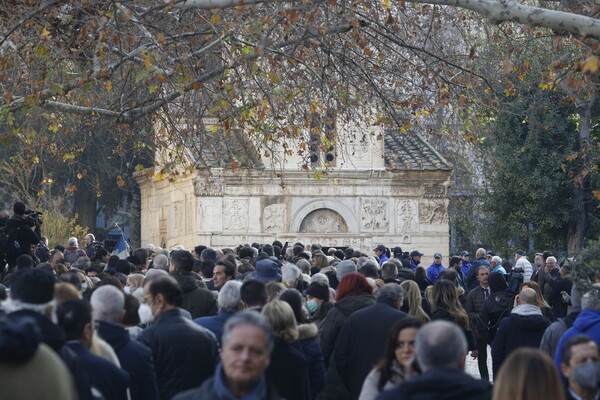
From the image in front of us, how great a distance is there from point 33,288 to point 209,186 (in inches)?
1038

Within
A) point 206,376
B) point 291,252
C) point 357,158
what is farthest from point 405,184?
point 206,376

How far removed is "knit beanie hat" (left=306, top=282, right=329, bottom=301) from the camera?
1110 cm

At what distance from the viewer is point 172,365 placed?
8.08 metres

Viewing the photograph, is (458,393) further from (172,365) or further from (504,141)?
(504,141)

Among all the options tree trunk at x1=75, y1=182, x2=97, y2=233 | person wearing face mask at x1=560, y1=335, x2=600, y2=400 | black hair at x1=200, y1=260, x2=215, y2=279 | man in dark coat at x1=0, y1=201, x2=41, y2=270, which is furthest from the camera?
tree trunk at x1=75, y1=182, x2=97, y2=233

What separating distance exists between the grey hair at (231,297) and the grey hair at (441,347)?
3.36 meters

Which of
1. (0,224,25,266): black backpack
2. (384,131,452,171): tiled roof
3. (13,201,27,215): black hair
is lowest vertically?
(0,224,25,266): black backpack

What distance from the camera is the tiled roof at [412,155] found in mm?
34625

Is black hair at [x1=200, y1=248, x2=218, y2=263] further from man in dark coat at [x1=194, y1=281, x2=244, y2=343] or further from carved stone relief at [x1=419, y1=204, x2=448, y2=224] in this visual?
carved stone relief at [x1=419, y1=204, x2=448, y2=224]

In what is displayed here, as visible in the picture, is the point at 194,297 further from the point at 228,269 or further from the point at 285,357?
the point at 285,357

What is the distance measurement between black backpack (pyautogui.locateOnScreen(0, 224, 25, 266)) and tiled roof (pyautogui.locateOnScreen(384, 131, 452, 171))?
700 inches

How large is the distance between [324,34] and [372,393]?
26.9 feet

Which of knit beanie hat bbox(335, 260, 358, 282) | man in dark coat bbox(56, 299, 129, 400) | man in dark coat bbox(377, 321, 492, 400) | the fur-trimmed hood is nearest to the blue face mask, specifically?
knit beanie hat bbox(335, 260, 358, 282)

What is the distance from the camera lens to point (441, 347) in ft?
19.5
